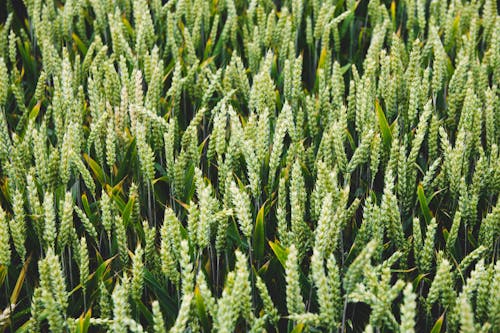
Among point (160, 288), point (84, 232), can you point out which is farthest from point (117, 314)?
point (84, 232)

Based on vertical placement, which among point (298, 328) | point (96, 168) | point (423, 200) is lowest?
point (298, 328)

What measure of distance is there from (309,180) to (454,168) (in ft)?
1.30

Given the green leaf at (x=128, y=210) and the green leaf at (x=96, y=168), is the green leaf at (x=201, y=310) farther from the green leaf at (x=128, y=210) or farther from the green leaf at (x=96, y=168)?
the green leaf at (x=96, y=168)

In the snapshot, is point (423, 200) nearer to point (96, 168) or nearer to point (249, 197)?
point (249, 197)

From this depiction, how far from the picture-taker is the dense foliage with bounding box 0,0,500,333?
1189 millimetres

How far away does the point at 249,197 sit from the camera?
1.69 metres

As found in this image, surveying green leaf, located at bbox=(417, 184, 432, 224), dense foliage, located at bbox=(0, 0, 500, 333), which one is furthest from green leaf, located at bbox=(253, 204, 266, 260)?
green leaf, located at bbox=(417, 184, 432, 224)

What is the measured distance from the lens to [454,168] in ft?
4.70

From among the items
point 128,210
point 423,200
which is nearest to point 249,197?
point 128,210

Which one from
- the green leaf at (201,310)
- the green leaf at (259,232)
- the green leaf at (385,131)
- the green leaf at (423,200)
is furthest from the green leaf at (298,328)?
the green leaf at (385,131)

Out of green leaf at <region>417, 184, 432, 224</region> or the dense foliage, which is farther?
green leaf at <region>417, 184, 432, 224</region>

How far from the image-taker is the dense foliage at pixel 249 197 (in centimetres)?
119

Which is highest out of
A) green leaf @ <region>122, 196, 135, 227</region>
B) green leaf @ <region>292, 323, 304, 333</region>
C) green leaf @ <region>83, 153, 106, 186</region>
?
green leaf @ <region>83, 153, 106, 186</region>

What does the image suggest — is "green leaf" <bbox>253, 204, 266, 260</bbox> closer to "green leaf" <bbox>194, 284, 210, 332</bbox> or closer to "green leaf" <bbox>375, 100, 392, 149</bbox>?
"green leaf" <bbox>194, 284, 210, 332</bbox>
